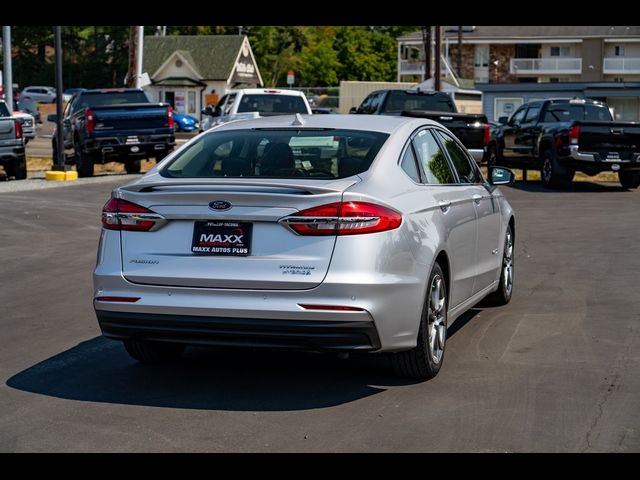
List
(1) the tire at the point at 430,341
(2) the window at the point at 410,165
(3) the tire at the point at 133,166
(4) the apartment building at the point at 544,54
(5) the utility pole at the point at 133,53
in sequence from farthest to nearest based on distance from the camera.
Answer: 1. (4) the apartment building at the point at 544,54
2. (5) the utility pole at the point at 133,53
3. (3) the tire at the point at 133,166
4. (2) the window at the point at 410,165
5. (1) the tire at the point at 430,341

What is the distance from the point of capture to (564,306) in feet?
33.3

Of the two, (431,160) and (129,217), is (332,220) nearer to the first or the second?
→ (129,217)

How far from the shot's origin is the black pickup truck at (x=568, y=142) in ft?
76.2

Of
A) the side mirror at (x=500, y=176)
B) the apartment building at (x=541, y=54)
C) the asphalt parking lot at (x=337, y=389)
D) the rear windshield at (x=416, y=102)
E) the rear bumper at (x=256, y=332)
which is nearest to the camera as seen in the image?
the asphalt parking lot at (x=337, y=389)

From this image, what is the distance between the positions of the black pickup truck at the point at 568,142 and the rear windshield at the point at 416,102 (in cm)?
165

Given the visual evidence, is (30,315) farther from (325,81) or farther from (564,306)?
(325,81)

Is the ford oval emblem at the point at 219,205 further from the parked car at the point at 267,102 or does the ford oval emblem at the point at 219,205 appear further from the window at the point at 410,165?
the parked car at the point at 267,102

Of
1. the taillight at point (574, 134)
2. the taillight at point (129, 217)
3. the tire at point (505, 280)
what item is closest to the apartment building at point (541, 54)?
the taillight at point (574, 134)

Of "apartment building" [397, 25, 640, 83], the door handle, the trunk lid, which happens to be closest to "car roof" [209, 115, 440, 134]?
the door handle

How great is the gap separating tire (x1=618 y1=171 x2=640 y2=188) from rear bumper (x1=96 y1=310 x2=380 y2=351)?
1858cm

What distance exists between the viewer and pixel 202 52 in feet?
281

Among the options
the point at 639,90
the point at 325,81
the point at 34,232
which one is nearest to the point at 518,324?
the point at 34,232

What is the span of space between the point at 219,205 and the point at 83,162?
64.6 ft
